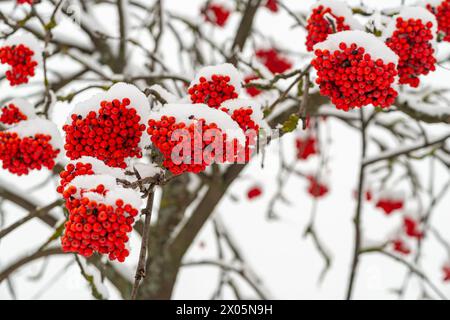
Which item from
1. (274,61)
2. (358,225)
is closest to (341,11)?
(358,225)

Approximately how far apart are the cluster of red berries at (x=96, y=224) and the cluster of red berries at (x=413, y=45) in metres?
1.14

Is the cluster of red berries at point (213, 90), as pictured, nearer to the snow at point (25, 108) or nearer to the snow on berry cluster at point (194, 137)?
the snow on berry cluster at point (194, 137)

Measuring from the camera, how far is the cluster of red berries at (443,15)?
2062 mm

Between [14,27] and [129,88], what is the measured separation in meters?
1.09

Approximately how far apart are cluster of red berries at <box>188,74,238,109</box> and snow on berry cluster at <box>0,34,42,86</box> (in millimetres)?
877

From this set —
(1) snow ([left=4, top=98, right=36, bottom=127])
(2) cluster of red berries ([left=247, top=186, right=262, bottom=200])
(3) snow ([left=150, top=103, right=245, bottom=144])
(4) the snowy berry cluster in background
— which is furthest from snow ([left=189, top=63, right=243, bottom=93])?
(2) cluster of red berries ([left=247, top=186, right=262, bottom=200])

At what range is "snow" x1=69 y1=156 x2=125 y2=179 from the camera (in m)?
1.43

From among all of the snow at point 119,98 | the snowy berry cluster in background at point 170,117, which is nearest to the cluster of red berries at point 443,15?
the snowy berry cluster in background at point 170,117

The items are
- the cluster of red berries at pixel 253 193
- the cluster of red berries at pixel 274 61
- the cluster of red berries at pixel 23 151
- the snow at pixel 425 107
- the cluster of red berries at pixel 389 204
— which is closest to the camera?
the cluster of red berries at pixel 23 151

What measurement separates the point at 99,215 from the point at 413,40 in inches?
49.8

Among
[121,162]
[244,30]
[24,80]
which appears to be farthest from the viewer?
[244,30]

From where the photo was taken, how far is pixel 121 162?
1554 millimetres
